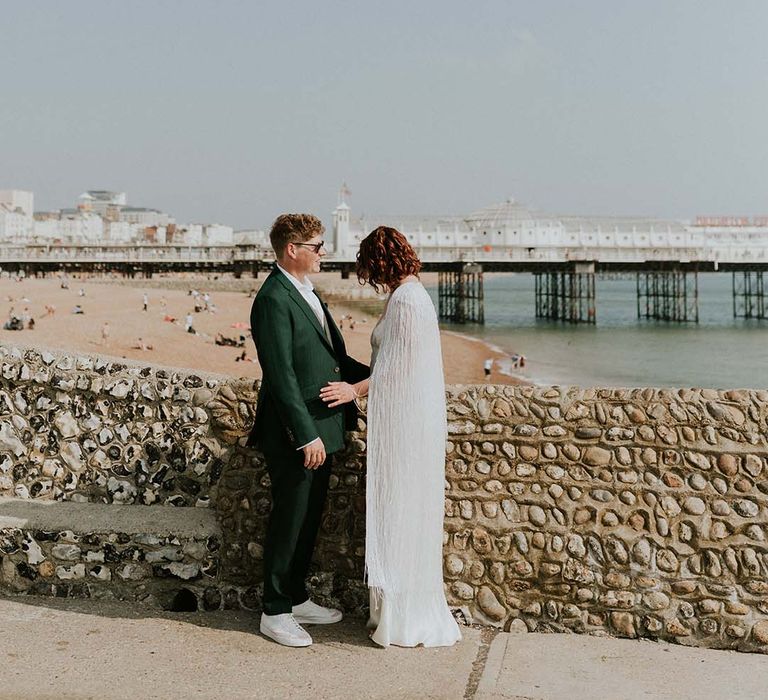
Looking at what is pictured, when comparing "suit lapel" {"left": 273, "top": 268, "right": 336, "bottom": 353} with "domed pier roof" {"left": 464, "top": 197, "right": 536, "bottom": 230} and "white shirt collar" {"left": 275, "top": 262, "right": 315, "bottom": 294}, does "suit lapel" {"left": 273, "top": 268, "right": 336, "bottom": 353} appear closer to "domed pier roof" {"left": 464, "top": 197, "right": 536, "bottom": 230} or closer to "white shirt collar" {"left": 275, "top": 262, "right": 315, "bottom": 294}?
"white shirt collar" {"left": 275, "top": 262, "right": 315, "bottom": 294}

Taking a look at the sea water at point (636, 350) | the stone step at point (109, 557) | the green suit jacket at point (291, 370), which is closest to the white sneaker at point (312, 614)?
the stone step at point (109, 557)

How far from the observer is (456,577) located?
4.14 meters

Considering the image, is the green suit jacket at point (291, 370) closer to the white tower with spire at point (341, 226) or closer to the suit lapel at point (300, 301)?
the suit lapel at point (300, 301)

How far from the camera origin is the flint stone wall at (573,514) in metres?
3.99

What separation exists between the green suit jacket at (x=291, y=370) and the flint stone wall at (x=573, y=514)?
361 millimetres

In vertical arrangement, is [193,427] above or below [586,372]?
above

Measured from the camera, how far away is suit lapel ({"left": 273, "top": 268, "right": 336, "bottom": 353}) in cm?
384

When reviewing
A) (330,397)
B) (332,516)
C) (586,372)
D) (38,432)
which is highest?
(330,397)

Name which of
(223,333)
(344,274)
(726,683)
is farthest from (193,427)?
(344,274)

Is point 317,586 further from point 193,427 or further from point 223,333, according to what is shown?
point 223,333

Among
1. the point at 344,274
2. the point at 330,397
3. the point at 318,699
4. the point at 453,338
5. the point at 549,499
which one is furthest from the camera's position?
the point at 344,274

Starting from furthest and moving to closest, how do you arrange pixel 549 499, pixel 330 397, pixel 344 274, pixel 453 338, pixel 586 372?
pixel 344 274
pixel 453 338
pixel 586 372
pixel 549 499
pixel 330 397

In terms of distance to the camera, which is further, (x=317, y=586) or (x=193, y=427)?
(x=193, y=427)

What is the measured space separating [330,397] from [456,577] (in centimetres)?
109
